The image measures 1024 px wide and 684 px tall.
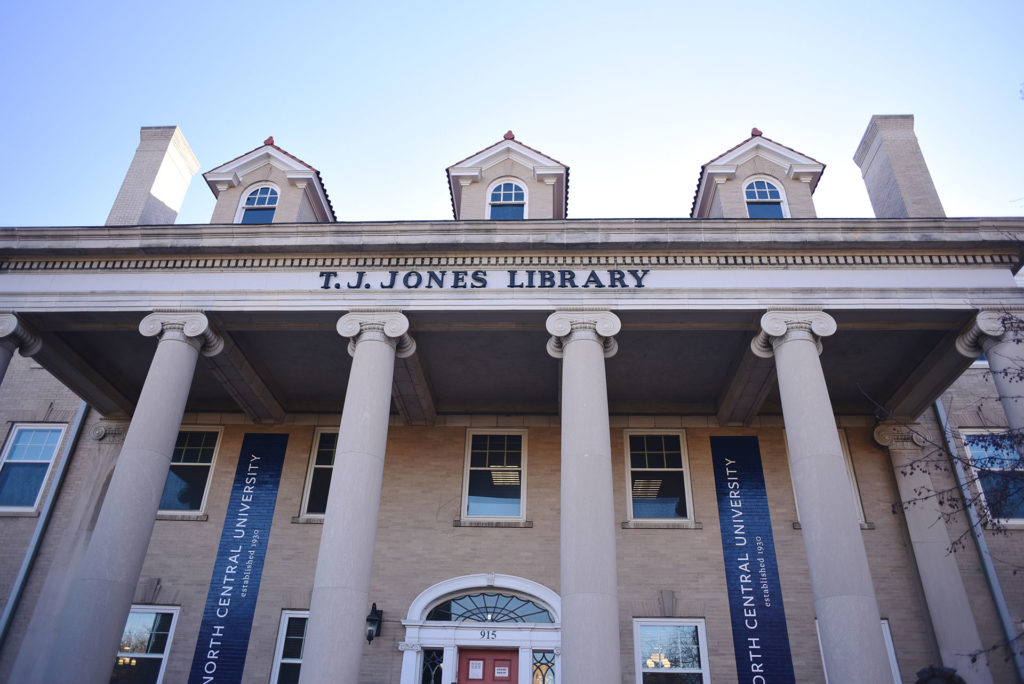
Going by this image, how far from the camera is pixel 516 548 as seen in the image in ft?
53.6

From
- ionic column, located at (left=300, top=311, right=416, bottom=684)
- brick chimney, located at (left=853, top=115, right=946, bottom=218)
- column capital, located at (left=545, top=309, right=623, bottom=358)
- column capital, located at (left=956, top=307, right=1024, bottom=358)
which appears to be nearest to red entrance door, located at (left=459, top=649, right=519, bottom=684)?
ionic column, located at (left=300, top=311, right=416, bottom=684)

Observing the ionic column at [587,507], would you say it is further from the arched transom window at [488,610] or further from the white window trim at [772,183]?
the white window trim at [772,183]

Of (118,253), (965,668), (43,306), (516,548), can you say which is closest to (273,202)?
(118,253)

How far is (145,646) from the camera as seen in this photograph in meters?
15.7

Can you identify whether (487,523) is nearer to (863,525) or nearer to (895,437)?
(863,525)

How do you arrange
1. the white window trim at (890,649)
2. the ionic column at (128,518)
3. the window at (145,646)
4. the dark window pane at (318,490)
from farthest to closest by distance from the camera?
the dark window pane at (318,490)
the window at (145,646)
the white window trim at (890,649)
the ionic column at (128,518)

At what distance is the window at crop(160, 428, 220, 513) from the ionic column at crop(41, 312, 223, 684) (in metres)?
4.52

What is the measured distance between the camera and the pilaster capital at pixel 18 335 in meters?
14.5

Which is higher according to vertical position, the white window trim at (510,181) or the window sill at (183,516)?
the white window trim at (510,181)

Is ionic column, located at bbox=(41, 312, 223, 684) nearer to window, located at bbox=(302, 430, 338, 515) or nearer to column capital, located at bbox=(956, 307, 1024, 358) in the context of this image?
window, located at bbox=(302, 430, 338, 515)

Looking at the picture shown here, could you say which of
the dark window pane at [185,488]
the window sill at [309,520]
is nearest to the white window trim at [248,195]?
Result: the dark window pane at [185,488]

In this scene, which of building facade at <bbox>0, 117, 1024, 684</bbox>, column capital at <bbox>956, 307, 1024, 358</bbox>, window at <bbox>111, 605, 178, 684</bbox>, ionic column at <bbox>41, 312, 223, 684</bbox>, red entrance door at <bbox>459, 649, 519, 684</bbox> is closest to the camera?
ionic column at <bbox>41, 312, 223, 684</bbox>

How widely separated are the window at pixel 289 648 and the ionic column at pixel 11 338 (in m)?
7.40

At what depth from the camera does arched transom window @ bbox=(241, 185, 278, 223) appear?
18109mm
